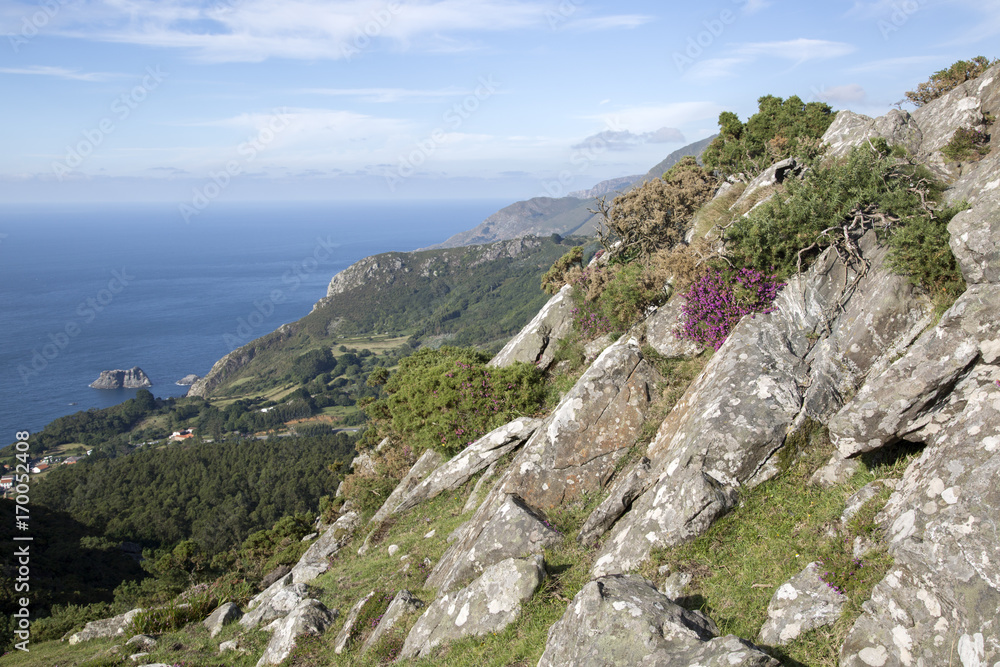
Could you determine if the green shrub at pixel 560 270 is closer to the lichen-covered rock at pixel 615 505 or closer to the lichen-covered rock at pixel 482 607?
the lichen-covered rock at pixel 615 505

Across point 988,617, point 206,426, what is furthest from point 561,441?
point 206,426

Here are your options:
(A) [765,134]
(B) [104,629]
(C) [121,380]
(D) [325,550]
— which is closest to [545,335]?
(D) [325,550]

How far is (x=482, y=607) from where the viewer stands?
7711 mm

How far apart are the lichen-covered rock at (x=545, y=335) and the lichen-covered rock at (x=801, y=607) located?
12.3 metres

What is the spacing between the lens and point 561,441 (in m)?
11.0

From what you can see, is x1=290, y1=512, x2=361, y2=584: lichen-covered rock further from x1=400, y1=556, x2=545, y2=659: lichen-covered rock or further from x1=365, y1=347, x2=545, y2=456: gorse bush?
x1=400, y1=556, x2=545, y2=659: lichen-covered rock

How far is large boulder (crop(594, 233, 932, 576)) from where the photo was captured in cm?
801

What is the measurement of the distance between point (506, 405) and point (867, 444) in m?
11.2

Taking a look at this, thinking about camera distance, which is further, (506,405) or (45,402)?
(45,402)

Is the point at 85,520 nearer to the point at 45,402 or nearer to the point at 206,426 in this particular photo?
the point at 206,426

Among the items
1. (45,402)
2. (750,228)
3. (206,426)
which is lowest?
(206,426)

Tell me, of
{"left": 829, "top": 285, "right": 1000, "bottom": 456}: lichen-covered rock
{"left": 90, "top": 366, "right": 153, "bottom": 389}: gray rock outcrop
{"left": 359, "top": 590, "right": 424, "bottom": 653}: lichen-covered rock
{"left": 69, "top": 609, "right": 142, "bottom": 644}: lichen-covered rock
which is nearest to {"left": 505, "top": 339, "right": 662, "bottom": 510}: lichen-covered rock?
A: {"left": 359, "top": 590, "right": 424, "bottom": 653}: lichen-covered rock

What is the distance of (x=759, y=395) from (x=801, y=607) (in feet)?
12.5

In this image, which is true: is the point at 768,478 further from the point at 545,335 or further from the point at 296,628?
the point at 545,335
